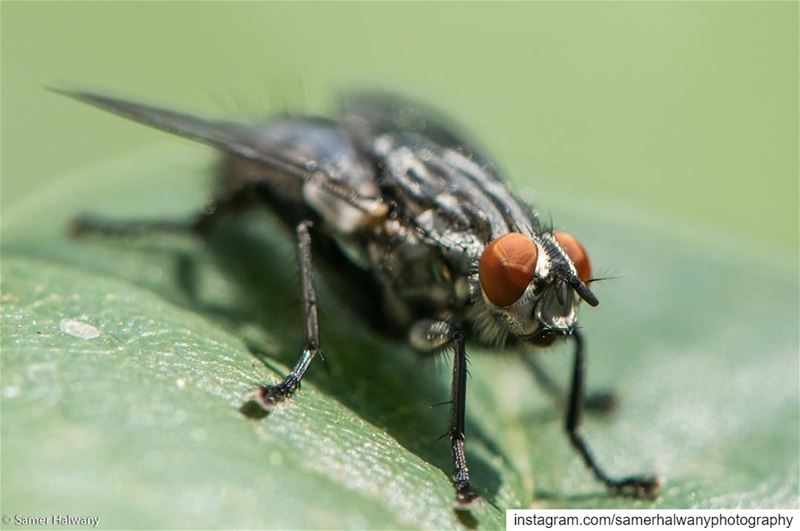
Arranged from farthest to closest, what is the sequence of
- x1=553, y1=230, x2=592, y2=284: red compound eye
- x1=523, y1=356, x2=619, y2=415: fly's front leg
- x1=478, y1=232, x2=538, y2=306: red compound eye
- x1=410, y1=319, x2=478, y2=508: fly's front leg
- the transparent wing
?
x1=523, y1=356, x2=619, y2=415: fly's front leg
the transparent wing
x1=553, y1=230, x2=592, y2=284: red compound eye
x1=478, y1=232, x2=538, y2=306: red compound eye
x1=410, y1=319, x2=478, y2=508: fly's front leg

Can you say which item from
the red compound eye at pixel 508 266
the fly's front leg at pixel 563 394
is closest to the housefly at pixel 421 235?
the red compound eye at pixel 508 266

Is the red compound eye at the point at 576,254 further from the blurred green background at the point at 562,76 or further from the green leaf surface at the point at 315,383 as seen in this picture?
the blurred green background at the point at 562,76

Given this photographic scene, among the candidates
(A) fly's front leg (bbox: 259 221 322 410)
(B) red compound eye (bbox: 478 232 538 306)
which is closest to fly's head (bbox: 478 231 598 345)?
(B) red compound eye (bbox: 478 232 538 306)

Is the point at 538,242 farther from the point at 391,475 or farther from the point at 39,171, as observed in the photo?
the point at 39,171

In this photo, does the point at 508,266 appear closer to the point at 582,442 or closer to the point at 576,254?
the point at 576,254

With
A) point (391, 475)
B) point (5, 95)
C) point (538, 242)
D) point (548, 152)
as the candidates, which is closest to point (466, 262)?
point (538, 242)

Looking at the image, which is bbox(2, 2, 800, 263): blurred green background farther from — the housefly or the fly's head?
the fly's head

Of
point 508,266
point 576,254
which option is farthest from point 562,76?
point 508,266
